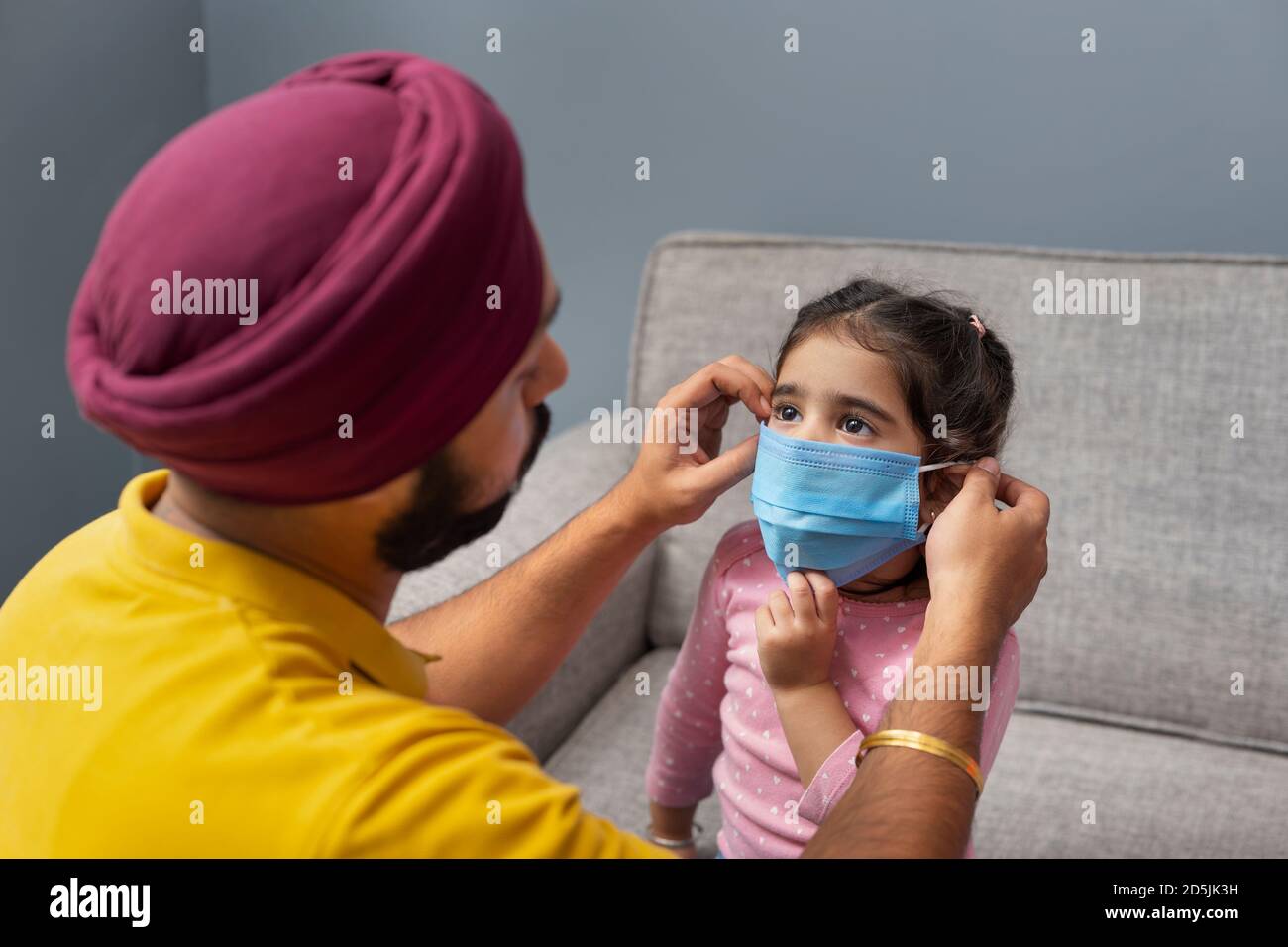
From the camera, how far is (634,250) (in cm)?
265

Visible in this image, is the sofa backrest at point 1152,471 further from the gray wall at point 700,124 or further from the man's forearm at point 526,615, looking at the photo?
the man's forearm at point 526,615

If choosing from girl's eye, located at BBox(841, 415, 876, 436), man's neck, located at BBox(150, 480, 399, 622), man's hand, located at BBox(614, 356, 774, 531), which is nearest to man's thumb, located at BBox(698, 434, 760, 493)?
man's hand, located at BBox(614, 356, 774, 531)

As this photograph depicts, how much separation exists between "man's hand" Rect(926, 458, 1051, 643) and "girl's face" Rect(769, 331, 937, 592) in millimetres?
158

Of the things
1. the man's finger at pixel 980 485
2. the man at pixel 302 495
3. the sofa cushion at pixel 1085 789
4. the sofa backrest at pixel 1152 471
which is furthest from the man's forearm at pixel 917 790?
the sofa backrest at pixel 1152 471

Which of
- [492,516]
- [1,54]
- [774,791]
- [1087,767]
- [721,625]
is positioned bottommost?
[1087,767]

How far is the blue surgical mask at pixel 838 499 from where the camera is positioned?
1.30 m

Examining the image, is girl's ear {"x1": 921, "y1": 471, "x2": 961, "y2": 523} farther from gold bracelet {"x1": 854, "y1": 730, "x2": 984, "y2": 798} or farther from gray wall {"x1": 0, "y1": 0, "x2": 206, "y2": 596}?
gray wall {"x1": 0, "y1": 0, "x2": 206, "y2": 596}

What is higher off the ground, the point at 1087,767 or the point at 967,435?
the point at 967,435

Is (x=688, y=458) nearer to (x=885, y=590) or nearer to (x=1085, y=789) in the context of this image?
(x=885, y=590)

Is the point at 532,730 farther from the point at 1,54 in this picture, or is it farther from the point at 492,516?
the point at 1,54

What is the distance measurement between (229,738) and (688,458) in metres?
0.70

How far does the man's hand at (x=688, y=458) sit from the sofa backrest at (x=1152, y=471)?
671 mm

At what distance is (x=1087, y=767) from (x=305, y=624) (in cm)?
139

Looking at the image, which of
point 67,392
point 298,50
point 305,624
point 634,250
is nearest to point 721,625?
point 305,624
